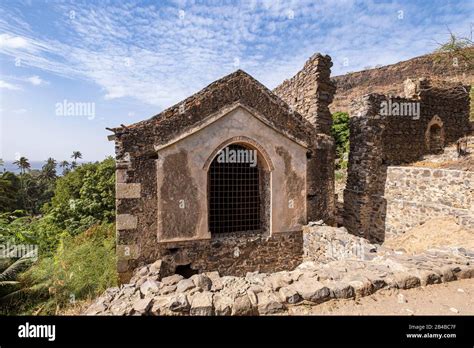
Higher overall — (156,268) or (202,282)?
(202,282)

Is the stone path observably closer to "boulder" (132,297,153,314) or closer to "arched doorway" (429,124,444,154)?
"boulder" (132,297,153,314)

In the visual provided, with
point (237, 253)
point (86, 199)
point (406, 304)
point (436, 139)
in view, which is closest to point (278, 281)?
point (406, 304)

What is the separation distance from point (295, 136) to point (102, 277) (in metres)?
7.03

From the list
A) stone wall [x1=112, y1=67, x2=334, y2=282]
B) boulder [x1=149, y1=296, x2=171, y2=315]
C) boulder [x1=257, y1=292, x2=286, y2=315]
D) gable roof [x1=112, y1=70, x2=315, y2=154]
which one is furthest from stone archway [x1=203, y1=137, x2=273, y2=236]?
boulder [x1=257, y1=292, x2=286, y2=315]

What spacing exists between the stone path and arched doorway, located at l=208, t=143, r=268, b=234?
3.17 meters

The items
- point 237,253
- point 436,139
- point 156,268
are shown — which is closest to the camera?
point 156,268

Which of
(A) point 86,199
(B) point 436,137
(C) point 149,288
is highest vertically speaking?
(B) point 436,137

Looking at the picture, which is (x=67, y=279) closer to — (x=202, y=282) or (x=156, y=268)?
(x=156, y=268)

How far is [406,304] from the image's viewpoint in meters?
3.58

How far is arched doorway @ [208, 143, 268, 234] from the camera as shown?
7508mm

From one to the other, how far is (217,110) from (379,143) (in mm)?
7280

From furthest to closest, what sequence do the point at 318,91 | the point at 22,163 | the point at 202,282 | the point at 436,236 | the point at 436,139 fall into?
the point at 22,163 → the point at 436,139 → the point at 318,91 → the point at 436,236 → the point at 202,282

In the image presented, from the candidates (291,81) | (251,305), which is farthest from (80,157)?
(251,305)
